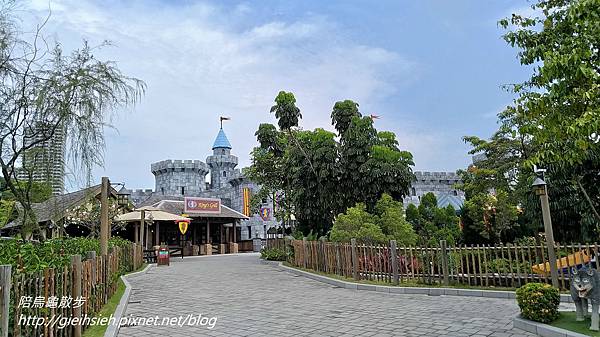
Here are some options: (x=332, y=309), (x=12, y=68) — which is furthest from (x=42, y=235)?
(x=332, y=309)

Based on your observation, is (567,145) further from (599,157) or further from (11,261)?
(599,157)

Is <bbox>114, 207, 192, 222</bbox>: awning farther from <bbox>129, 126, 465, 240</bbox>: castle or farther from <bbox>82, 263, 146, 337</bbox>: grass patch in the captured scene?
<bbox>82, 263, 146, 337</bbox>: grass patch

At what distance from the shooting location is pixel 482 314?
684 centimetres

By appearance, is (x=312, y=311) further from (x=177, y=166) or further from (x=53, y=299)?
(x=177, y=166)

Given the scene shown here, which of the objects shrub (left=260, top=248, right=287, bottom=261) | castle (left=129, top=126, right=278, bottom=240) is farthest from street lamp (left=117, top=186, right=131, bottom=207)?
castle (left=129, top=126, right=278, bottom=240)

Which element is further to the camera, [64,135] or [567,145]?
[64,135]

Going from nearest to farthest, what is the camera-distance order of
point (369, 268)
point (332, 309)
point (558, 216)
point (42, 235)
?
point (332, 309), point (42, 235), point (369, 268), point (558, 216)

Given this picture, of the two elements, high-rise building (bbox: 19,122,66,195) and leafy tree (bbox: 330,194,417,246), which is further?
leafy tree (bbox: 330,194,417,246)

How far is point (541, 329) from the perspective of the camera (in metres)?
5.38

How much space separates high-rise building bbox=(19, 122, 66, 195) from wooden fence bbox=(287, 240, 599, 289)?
23.4 ft

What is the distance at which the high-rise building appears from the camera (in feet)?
23.2

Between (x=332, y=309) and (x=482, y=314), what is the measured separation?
2.50 m

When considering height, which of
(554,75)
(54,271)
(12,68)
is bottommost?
(54,271)

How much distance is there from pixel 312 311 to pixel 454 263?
162 inches
